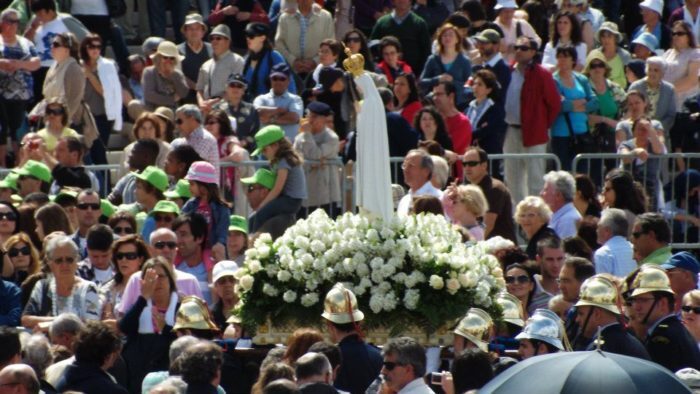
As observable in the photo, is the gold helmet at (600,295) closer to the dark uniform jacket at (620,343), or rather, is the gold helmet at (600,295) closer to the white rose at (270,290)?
the dark uniform jacket at (620,343)

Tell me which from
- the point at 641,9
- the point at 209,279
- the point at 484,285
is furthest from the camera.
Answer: the point at 641,9

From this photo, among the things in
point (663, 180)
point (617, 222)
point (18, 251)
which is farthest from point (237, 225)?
point (663, 180)

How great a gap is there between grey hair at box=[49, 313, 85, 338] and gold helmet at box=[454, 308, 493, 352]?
2.46m

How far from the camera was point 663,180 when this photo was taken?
19609 millimetres

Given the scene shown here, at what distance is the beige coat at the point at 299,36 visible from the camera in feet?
74.2

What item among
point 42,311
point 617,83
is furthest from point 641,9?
point 42,311

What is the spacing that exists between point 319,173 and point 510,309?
559cm

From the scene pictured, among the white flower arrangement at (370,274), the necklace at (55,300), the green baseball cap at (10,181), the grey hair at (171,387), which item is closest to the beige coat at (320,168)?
the green baseball cap at (10,181)

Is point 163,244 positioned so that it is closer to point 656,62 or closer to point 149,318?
point 149,318

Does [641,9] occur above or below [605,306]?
above

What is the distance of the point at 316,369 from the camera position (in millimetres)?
11016

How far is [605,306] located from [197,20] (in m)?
10.8

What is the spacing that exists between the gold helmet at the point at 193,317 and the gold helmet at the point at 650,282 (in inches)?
106

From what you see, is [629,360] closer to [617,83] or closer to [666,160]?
[666,160]
